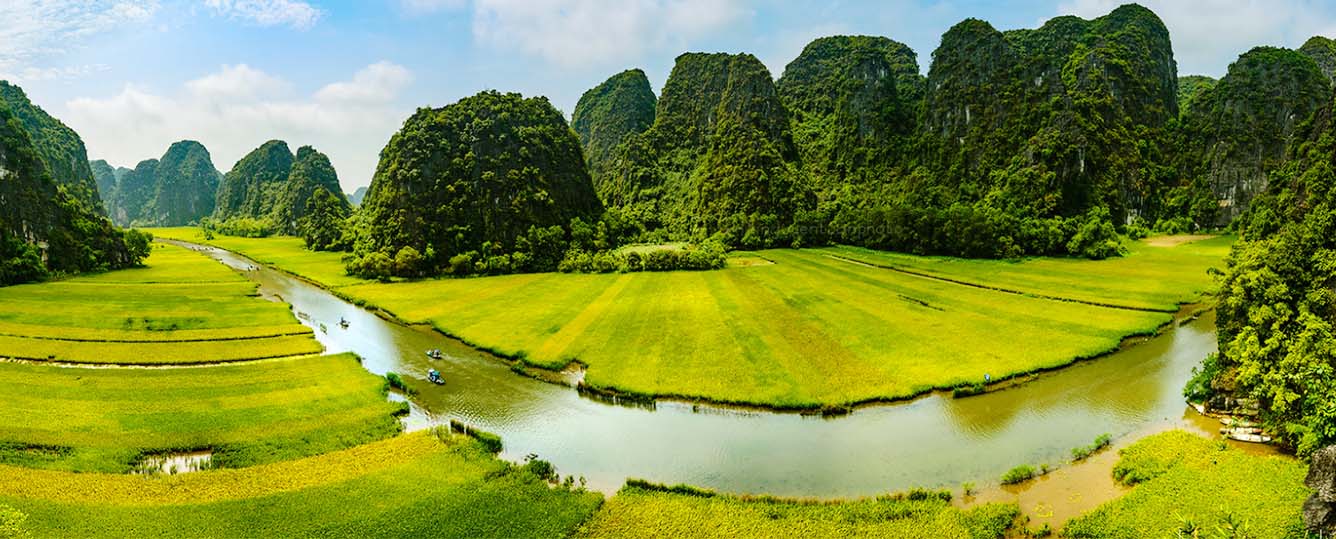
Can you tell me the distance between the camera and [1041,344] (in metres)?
44.9

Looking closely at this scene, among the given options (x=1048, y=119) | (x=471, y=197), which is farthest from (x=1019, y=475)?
(x=1048, y=119)

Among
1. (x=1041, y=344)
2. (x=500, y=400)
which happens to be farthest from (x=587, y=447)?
(x=1041, y=344)

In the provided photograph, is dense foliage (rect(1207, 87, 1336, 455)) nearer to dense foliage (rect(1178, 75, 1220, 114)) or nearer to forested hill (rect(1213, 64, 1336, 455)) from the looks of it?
forested hill (rect(1213, 64, 1336, 455))

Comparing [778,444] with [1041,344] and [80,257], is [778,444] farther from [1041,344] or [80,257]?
[80,257]

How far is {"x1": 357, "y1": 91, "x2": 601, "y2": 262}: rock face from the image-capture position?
9125 cm

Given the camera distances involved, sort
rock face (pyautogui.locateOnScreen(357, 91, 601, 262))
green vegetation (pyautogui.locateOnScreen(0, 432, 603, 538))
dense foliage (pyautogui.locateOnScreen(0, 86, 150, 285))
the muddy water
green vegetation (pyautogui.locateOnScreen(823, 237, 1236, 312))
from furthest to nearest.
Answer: rock face (pyautogui.locateOnScreen(357, 91, 601, 262))
dense foliage (pyautogui.locateOnScreen(0, 86, 150, 285))
green vegetation (pyautogui.locateOnScreen(823, 237, 1236, 312))
the muddy water
green vegetation (pyautogui.locateOnScreen(0, 432, 603, 538))

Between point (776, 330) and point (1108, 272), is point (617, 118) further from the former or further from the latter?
point (776, 330)

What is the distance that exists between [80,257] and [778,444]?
9790 cm

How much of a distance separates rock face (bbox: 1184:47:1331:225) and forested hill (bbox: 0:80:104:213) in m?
204

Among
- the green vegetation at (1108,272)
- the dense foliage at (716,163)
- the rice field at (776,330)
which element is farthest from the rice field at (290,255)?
the green vegetation at (1108,272)

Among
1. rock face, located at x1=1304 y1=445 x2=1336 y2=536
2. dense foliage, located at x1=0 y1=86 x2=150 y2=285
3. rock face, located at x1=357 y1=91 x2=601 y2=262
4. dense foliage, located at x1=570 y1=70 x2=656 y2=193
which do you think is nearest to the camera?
rock face, located at x1=1304 y1=445 x2=1336 y2=536

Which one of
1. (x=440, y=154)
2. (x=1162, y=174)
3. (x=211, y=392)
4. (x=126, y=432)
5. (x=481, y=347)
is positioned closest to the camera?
(x=126, y=432)

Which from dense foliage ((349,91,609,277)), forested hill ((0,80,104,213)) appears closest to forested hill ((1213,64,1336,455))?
dense foliage ((349,91,609,277))

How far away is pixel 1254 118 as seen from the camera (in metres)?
112
